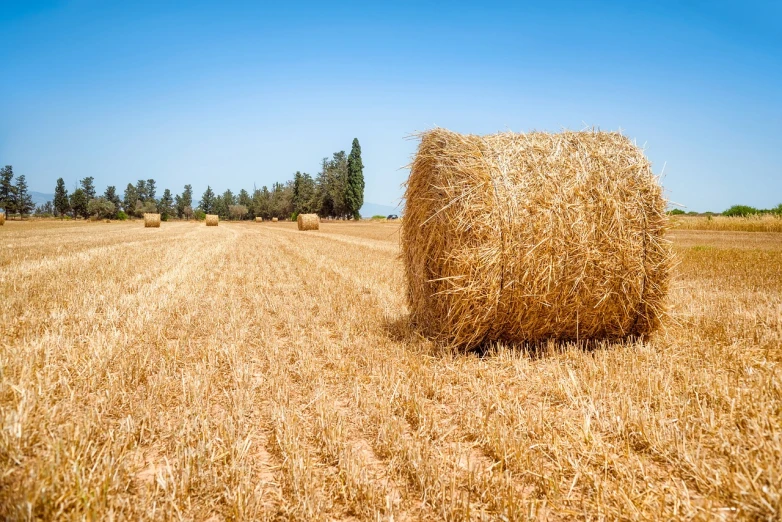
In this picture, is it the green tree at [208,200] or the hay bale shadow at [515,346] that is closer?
the hay bale shadow at [515,346]

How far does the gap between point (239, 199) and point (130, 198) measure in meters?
29.2

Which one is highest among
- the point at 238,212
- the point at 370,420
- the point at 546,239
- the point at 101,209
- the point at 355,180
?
the point at 355,180

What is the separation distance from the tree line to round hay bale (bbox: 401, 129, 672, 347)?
59671mm

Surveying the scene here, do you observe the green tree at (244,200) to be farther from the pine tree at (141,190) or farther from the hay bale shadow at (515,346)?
the hay bale shadow at (515,346)

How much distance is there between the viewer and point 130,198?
406ft

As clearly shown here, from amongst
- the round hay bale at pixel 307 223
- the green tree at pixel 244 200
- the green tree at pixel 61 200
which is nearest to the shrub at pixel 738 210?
the round hay bale at pixel 307 223

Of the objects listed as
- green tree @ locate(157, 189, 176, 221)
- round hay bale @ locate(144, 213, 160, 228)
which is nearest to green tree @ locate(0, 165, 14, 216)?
green tree @ locate(157, 189, 176, 221)

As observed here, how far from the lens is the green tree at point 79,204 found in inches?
3751

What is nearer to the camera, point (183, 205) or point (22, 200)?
point (22, 200)

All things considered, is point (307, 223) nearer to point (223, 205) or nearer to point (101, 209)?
point (101, 209)

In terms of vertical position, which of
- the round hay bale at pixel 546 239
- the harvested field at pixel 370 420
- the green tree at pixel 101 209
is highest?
the green tree at pixel 101 209

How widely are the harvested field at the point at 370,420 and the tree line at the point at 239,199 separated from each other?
59.8 metres

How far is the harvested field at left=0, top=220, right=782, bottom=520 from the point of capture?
2174mm

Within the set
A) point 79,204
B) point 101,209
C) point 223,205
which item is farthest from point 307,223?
point 223,205
